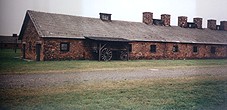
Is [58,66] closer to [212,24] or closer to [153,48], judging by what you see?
[153,48]

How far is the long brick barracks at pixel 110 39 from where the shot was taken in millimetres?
22312

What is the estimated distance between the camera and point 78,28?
2458cm

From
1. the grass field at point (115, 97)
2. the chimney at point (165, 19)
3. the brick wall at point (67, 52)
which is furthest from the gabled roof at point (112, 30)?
the grass field at point (115, 97)

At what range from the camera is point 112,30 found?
1056 inches

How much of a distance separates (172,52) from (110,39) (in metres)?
8.93

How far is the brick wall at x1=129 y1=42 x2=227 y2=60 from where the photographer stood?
2661 centimetres

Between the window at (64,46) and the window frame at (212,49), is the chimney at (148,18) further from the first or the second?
the window at (64,46)

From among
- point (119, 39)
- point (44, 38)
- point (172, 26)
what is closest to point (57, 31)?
point (44, 38)

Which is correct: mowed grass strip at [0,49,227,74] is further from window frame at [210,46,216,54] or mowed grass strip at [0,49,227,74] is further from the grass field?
window frame at [210,46,216,54]

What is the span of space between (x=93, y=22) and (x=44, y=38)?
7.51 m

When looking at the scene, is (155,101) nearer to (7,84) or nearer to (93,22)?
(7,84)

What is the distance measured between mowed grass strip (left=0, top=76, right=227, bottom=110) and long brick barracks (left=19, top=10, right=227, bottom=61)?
44.7 feet

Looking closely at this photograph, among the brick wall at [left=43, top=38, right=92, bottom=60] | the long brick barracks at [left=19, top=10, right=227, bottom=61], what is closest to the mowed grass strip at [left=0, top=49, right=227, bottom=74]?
the brick wall at [left=43, top=38, right=92, bottom=60]

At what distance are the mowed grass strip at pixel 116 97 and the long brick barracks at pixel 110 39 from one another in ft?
44.7
